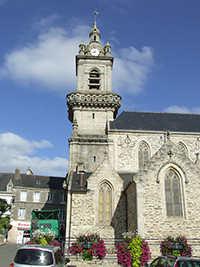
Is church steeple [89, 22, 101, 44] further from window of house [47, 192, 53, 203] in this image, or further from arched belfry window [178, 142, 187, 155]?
window of house [47, 192, 53, 203]

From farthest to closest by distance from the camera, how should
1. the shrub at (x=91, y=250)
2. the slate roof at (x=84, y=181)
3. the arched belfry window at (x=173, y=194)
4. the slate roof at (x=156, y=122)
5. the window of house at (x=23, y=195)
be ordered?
1. the window of house at (x=23, y=195)
2. the slate roof at (x=156, y=122)
3. the slate roof at (x=84, y=181)
4. the arched belfry window at (x=173, y=194)
5. the shrub at (x=91, y=250)

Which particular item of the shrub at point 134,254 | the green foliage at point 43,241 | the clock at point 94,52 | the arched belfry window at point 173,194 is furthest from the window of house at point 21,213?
the shrub at point 134,254

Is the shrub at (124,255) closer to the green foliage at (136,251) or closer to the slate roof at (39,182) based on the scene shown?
the green foliage at (136,251)

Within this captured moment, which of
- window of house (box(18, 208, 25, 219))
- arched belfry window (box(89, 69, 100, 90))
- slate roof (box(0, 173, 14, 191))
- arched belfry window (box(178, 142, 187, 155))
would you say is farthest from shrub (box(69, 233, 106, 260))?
slate roof (box(0, 173, 14, 191))

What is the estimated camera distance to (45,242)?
12555 mm

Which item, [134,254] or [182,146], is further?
[182,146]

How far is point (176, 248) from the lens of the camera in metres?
13.2

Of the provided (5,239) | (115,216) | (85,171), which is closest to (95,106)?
(85,171)

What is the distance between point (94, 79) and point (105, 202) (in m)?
14.4

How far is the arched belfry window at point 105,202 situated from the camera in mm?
17969

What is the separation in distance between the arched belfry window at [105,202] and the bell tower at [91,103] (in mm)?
3832

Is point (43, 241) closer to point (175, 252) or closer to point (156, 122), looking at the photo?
point (175, 252)

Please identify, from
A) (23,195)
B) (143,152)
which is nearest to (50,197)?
→ (23,195)

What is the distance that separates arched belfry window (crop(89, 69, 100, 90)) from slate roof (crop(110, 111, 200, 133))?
4.37 metres
